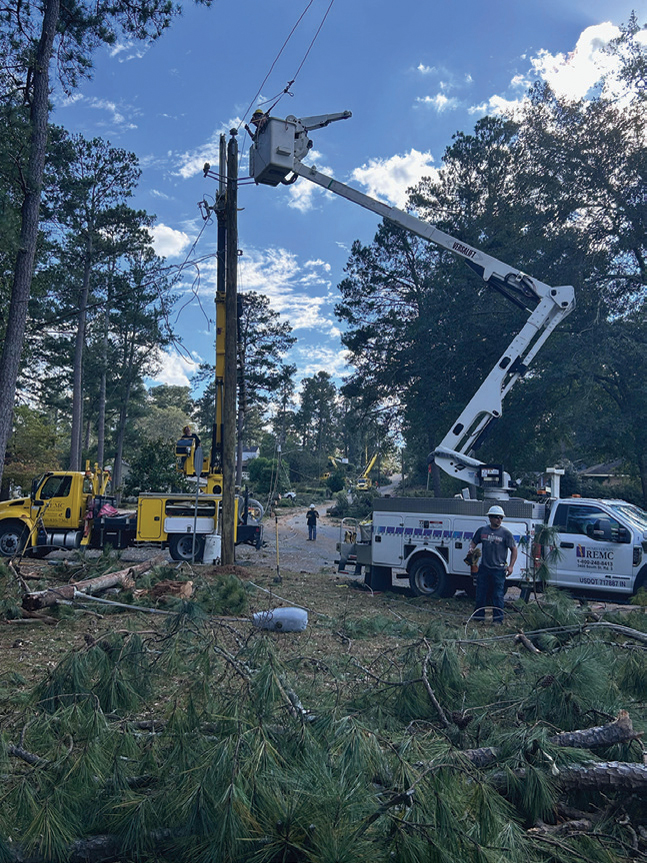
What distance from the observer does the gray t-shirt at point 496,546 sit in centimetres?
848

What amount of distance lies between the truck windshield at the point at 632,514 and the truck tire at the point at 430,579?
2988 millimetres

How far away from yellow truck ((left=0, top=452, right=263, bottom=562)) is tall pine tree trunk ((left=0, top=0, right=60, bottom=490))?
452cm

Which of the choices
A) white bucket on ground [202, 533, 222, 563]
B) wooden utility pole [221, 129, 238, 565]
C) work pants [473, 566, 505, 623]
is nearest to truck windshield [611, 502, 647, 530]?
work pants [473, 566, 505, 623]

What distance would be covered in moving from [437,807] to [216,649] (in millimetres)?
2000

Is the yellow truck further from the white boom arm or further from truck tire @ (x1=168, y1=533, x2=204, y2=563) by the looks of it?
the white boom arm

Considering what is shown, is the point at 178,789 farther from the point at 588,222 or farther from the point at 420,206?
the point at 420,206

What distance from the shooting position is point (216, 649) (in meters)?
3.83

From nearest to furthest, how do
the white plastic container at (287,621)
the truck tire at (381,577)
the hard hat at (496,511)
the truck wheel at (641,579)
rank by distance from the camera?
the white plastic container at (287,621), the hard hat at (496,511), the truck wheel at (641,579), the truck tire at (381,577)

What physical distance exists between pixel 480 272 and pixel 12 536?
42.1 ft

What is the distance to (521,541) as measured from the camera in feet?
30.9

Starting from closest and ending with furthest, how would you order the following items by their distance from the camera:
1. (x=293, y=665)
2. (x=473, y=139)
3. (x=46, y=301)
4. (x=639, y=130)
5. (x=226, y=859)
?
(x=226, y=859) < (x=293, y=665) < (x=639, y=130) < (x=46, y=301) < (x=473, y=139)

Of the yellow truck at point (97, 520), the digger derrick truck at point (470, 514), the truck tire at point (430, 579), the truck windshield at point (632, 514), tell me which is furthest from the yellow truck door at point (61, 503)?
the truck windshield at point (632, 514)

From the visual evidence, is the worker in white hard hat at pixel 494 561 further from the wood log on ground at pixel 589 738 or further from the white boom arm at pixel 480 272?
the wood log on ground at pixel 589 738

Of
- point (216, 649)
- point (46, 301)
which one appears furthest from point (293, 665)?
point (46, 301)
